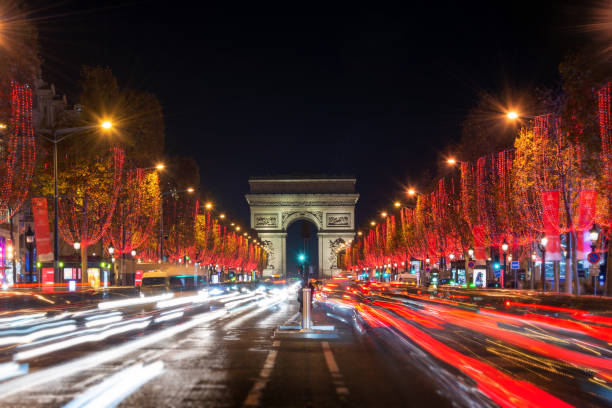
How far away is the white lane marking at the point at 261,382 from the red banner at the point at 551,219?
2772 centimetres

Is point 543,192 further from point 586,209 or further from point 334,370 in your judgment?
point 334,370

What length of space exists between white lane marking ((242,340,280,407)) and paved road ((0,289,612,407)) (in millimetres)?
15

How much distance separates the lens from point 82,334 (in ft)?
67.1

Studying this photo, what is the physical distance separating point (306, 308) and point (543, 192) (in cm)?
2335

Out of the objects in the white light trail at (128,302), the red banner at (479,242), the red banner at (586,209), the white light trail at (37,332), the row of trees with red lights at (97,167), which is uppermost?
the row of trees with red lights at (97,167)

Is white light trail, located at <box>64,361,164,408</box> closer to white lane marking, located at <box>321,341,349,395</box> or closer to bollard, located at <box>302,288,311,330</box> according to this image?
white lane marking, located at <box>321,341,349,395</box>

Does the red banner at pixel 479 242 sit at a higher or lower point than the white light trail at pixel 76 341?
higher

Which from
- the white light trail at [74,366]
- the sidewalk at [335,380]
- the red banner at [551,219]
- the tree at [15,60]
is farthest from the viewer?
the red banner at [551,219]

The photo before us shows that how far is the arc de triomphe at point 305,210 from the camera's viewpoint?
15750cm

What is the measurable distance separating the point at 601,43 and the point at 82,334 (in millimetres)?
19837

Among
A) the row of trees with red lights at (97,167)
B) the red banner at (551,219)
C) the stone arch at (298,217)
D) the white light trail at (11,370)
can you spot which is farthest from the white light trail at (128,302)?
the stone arch at (298,217)

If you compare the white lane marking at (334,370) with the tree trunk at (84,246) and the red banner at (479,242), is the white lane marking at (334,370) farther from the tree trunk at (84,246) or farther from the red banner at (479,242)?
the red banner at (479,242)

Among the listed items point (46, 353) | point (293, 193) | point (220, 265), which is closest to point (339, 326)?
point (46, 353)

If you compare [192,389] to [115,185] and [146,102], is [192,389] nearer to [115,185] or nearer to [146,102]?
[115,185]
